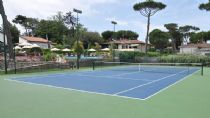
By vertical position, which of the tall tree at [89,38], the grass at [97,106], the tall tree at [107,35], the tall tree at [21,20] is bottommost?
the grass at [97,106]

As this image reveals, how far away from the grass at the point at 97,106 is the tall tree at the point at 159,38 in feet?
174

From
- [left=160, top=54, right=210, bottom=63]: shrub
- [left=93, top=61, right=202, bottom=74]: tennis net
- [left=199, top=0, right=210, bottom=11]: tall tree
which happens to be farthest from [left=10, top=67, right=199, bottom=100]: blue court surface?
[left=199, top=0, right=210, bottom=11]: tall tree

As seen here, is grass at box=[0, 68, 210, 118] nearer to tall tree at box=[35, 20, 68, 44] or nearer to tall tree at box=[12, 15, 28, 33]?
tall tree at box=[35, 20, 68, 44]

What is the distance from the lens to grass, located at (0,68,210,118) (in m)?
6.13

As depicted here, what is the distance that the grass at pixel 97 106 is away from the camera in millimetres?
6129

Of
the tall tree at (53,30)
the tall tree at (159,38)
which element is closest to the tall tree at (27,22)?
the tall tree at (53,30)

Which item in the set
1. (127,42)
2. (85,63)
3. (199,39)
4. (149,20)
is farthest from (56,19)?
(85,63)

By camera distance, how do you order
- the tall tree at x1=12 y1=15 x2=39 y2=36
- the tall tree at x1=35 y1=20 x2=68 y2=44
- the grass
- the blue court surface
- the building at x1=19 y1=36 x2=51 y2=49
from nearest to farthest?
the grass → the blue court surface → the building at x1=19 y1=36 x2=51 y2=49 → the tall tree at x1=35 y1=20 x2=68 y2=44 → the tall tree at x1=12 y1=15 x2=39 y2=36

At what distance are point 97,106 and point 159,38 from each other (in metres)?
56.0

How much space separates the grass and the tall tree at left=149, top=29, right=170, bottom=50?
53.0m

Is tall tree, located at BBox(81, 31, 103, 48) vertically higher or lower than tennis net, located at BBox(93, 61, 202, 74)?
higher

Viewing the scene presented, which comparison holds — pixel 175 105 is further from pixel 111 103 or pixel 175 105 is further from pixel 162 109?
pixel 111 103

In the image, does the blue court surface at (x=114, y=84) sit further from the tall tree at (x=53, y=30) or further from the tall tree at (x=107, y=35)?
the tall tree at (x=107, y=35)

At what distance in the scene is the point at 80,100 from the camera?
790cm
